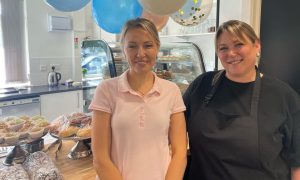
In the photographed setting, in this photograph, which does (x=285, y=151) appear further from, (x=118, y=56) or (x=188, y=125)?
(x=118, y=56)

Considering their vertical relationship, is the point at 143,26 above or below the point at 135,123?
above

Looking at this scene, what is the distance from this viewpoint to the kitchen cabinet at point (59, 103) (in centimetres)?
338

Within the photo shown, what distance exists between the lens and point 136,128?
1017 millimetres

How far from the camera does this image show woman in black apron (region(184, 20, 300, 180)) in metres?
1.11

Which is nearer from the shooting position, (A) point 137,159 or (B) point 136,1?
(A) point 137,159

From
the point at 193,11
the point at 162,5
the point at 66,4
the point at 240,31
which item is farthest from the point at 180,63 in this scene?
the point at 240,31

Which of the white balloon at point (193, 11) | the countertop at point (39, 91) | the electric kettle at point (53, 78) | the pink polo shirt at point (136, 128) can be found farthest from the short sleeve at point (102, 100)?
the electric kettle at point (53, 78)

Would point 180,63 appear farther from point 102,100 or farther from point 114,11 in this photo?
point 102,100

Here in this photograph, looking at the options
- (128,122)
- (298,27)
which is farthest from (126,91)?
(298,27)

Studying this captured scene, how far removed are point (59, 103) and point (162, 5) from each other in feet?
8.15

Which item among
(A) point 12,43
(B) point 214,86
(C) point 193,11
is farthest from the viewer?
(A) point 12,43

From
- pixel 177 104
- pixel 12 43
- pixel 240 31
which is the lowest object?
pixel 177 104

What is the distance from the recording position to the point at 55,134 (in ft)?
4.71

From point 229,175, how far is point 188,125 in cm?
28
